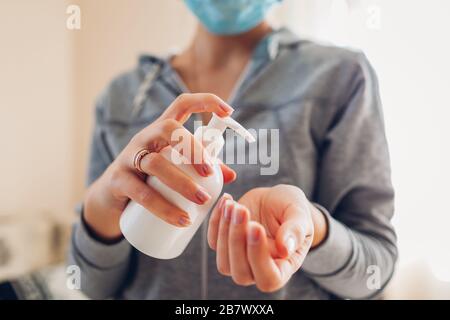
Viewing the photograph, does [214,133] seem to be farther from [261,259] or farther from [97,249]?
[97,249]

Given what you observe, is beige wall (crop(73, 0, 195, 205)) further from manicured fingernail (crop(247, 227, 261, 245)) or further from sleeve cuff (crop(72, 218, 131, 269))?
manicured fingernail (crop(247, 227, 261, 245))

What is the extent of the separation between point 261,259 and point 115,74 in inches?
16.3

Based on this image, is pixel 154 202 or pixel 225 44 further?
pixel 225 44

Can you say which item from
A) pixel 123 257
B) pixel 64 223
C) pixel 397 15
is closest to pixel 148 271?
pixel 123 257

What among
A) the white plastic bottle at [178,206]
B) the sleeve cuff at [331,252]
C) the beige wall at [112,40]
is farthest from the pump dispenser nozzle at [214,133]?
the beige wall at [112,40]

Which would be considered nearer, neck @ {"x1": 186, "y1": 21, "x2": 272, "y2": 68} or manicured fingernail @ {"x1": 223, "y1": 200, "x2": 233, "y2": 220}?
manicured fingernail @ {"x1": 223, "y1": 200, "x2": 233, "y2": 220}

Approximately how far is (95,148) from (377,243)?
1.13 ft

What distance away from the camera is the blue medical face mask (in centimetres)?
42

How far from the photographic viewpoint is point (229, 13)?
1.41 feet

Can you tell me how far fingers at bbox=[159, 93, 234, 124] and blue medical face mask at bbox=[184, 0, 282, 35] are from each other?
160 mm

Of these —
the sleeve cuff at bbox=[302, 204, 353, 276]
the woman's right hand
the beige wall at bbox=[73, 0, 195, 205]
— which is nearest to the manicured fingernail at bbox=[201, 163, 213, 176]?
the woman's right hand

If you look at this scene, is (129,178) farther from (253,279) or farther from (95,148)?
(95,148)

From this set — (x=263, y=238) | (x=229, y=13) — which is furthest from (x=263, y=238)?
(x=229, y=13)

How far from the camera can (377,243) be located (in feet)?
1.32
